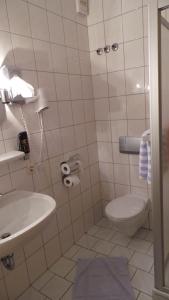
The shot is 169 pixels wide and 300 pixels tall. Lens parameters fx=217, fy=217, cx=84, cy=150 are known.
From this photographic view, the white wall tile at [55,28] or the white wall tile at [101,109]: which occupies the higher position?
the white wall tile at [55,28]

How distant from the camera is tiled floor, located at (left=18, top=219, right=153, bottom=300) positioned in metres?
1.59

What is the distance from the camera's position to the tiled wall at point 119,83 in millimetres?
1892

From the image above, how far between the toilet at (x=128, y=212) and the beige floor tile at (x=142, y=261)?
0.63 feet

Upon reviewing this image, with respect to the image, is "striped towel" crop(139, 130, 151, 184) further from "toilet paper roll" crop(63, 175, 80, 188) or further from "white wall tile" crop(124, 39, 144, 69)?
"white wall tile" crop(124, 39, 144, 69)

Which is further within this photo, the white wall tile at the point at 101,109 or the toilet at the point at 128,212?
the white wall tile at the point at 101,109

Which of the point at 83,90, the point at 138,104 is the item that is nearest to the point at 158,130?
the point at 138,104

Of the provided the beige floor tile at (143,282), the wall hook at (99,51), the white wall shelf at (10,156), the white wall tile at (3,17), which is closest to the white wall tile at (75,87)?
the wall hook at (99,51)

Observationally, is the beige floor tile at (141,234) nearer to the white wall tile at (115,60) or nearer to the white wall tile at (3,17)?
the white wall tile at (115,60)

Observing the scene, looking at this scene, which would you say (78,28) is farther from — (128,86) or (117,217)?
(117,217)

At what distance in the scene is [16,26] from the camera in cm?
148

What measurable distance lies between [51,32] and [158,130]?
1217 mm

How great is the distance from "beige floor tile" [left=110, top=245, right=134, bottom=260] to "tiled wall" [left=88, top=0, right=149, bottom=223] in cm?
56

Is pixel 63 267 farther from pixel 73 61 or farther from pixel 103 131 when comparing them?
pixel 73 61

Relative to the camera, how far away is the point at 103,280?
1673 mm
